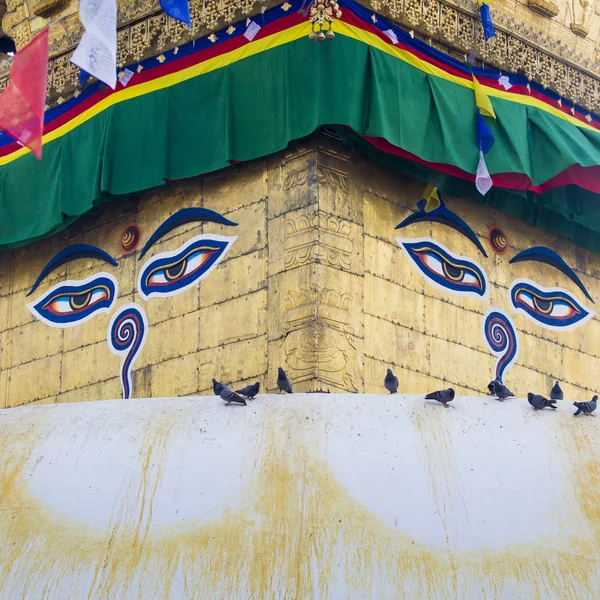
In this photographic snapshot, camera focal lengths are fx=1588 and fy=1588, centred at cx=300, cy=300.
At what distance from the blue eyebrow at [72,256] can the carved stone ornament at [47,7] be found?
273 centimetres

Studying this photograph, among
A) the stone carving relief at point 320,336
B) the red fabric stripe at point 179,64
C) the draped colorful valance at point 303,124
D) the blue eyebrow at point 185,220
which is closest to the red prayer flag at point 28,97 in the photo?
the draped colorful valance at point 303,124

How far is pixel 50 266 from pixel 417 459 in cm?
703

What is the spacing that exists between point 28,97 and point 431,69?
4.05 meters

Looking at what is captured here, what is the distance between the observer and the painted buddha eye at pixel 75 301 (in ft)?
54.3

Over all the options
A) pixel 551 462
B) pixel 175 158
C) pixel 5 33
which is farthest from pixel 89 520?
pixel 5 33

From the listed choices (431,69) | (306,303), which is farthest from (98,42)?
(431,69)

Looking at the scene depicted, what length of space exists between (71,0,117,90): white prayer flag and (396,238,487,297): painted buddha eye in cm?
357

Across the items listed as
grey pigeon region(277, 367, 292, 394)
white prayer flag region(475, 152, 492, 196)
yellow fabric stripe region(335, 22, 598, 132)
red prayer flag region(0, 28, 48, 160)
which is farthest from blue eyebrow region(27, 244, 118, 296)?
white prayer flag region(475, 152, 492, 196)

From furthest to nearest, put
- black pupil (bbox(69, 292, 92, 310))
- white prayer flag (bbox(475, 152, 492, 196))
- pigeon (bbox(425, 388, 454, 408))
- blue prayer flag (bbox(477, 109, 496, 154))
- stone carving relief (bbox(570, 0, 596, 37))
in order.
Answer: stone carving relief (bbox(570, 0, 596, 37)) → black pupil (bbox(69, 292, 92, 310)) → blue prayer flag (bbox(477, 109, 496, 154)) → white prayer flag (bbox(475, 152, 492, 196)) → pigeon (bbox(425, 388, 454, 408))

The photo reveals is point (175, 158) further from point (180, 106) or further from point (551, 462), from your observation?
point (551, 462)

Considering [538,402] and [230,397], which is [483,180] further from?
[230,397]

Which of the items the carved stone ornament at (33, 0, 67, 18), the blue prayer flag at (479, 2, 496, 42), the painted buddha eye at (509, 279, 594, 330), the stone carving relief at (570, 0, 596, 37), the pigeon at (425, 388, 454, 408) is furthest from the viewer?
the stone carving relief at (570, 0, 596, 37)

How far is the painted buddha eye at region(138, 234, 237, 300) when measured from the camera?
15711 mm

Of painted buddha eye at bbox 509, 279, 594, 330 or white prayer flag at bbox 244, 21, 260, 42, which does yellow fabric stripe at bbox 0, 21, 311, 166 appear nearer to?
white prayer flag at bbox 244, 21, 260, 42
